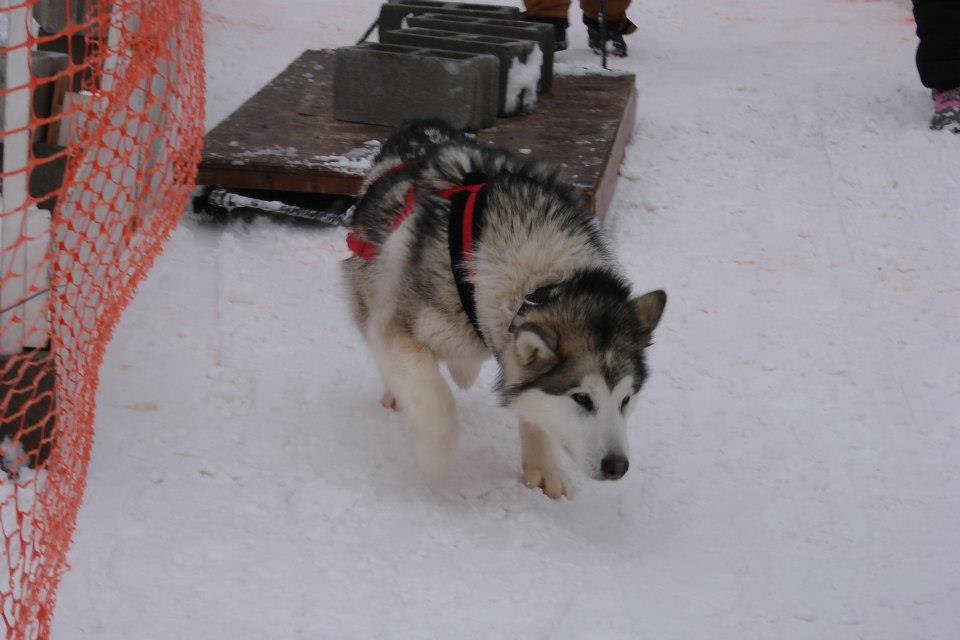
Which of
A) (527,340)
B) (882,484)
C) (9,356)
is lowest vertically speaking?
(882,484)

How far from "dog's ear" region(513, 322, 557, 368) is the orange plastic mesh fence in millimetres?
1193

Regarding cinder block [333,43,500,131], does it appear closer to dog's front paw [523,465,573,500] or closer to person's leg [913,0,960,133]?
dog's front paw [523,465,573,500]

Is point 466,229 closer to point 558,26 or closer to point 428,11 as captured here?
point 428,11

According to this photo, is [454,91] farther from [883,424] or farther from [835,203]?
[883,424]

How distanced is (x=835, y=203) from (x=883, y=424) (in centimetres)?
198

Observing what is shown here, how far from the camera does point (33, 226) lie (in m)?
2.98

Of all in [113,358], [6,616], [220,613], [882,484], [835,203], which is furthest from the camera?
[835,203]

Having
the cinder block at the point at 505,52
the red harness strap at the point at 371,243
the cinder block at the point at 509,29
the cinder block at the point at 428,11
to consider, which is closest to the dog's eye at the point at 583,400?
the red harness strap at the point at 371,243

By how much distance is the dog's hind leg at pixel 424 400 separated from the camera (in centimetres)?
303

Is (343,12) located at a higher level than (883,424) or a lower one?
higher

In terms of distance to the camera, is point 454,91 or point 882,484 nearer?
point 882,484

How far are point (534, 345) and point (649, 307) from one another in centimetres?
37

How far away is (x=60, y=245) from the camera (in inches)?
120

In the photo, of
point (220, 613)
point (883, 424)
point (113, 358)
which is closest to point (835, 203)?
point (883, 424)
